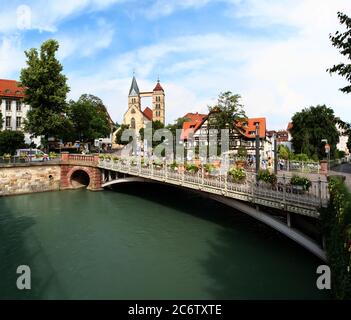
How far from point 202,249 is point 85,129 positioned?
43.9 m

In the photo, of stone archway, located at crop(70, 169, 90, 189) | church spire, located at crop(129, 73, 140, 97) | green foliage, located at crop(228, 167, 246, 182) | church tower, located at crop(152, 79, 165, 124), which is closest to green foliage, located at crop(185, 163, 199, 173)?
green foliage, located at crop(228, 167, 246, 182)

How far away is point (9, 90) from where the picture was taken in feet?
174

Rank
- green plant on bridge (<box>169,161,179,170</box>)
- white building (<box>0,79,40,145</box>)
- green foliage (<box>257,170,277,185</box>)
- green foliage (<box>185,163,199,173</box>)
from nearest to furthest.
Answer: green foliage (<box>257,170,277,185</box>) < green foliage (<box>185,163,199,173</box>) < green plant on bridge (<box>169,161,179,170</box>) < white building (<box>0,79,40,145</box>)

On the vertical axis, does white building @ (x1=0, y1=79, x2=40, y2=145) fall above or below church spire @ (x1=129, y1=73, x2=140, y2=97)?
below

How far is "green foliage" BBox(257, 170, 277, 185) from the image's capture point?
13050 mm

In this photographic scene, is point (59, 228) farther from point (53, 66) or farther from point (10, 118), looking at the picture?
point (10, 118)

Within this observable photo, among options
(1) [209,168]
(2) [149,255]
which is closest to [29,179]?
(2) [149,255]

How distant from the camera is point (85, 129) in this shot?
5403 cm

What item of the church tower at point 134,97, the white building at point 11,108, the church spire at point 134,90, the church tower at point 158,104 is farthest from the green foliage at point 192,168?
the church spire at point 134,90

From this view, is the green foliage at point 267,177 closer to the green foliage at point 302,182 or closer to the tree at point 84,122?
the green foliage at point 302,182

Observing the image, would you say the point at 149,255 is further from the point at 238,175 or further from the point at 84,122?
the point at 84,122

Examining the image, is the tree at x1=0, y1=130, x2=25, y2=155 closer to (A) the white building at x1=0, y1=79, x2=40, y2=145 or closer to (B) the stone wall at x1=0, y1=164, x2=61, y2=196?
(B) the stone wall at x1=0, y1=164, x2=61, y2=196

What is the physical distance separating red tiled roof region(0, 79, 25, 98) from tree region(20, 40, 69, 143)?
1848cm
